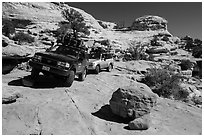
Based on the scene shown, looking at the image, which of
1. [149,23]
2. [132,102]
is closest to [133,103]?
[132,102]

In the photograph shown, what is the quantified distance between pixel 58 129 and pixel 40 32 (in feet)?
115

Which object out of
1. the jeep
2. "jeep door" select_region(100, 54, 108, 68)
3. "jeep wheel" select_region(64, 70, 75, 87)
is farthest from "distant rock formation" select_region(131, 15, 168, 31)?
"jeep wheel" select_region(64, 70, 75, 87)

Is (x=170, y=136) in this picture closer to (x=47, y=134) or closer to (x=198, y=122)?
(x=198, y=122)

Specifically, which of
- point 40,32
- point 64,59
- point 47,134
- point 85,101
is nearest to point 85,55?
point 64,59

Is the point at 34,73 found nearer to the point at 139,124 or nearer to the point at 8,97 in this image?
the point at 8,97

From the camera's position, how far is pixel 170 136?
6078 millimetres

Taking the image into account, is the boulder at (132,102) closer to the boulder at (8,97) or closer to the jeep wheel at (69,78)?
the jeep wheel at (69,78)

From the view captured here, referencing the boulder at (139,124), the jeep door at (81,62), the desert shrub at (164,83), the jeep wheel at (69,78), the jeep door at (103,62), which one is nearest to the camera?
the boulder at (139,124)

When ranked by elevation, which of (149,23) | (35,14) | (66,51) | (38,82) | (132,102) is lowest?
(38,82)

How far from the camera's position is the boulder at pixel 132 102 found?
6879 millimetres

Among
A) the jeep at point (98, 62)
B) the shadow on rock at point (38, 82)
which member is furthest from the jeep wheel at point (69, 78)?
the jeep at point (98, 62)

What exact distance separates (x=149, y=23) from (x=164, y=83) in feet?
203

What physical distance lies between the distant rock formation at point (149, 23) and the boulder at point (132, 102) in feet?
214

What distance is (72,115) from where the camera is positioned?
6.49 metres
